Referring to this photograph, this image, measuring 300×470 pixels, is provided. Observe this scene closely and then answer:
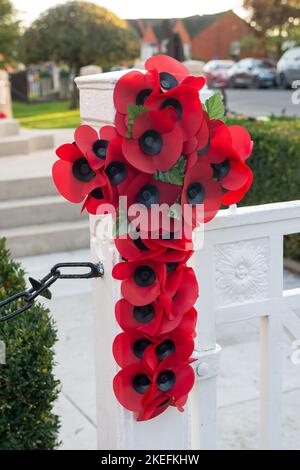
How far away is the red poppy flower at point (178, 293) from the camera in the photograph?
4.97 feet

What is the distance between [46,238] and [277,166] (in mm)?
2299

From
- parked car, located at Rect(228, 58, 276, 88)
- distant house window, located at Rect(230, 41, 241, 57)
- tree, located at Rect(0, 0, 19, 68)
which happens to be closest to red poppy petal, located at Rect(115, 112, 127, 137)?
tree, located at Rect(0, 0, 19, 68)

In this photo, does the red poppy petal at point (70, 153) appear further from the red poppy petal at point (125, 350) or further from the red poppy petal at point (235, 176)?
the red poppy petal at point (125, 350)

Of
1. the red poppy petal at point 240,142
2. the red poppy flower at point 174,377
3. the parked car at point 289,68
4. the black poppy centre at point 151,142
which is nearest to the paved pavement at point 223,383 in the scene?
the red poppy flower at point 174,377

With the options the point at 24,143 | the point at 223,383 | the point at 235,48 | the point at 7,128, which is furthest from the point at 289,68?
the point at 223,383

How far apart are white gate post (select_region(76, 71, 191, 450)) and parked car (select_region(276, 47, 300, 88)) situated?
24.9 metres

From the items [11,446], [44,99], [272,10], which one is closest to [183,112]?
[11,446]

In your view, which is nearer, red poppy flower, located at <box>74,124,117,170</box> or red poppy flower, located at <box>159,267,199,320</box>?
red poppy flower, located at <box>74,124,117,170</box>

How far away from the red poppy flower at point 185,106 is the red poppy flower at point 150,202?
0.12 meters

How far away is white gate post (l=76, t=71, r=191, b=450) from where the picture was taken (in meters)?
1.69

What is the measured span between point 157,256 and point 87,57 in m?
20.0

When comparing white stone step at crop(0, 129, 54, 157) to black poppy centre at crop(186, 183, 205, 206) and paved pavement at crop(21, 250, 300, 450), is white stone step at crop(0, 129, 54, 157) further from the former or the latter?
black poppy centre at crop(186, 183, 205, 206)

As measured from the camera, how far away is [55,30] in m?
20.2

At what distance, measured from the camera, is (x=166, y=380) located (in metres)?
1.63
